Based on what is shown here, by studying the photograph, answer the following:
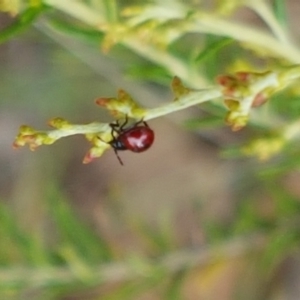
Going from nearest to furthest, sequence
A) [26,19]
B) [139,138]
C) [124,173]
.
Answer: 1. [26,19]
2. [139,138]
3. [124,173]

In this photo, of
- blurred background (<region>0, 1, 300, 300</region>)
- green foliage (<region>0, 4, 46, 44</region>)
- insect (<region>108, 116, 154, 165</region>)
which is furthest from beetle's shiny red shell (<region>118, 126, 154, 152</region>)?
blurred background (<region>0, 1, 300, 300</region>)

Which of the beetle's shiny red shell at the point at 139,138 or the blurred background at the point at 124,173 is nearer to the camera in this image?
the beetle's shiny red shell at the point at 139,138

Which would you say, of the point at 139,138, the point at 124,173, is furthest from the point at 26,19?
the point at 124,173

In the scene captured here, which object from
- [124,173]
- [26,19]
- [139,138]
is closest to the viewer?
[26,19]

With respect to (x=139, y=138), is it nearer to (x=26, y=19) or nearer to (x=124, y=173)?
(x=26, y=19)

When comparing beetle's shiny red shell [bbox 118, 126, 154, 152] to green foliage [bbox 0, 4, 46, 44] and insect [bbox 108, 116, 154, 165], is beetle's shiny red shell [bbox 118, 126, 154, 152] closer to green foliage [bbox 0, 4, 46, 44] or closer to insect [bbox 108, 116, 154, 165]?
insect [bbox 108, 116, 154, 165]

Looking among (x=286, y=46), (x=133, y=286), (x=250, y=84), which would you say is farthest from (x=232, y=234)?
(x=250, y=84)

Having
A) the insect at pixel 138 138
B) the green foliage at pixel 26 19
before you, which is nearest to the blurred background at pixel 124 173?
the insect at pixel 138 138

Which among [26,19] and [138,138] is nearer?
[26,19]

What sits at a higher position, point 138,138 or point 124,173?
point 124,173

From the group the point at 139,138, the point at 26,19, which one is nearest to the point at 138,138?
the point at 139,138

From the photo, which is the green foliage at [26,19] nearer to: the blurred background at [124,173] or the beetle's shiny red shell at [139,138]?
the beetle's shiny red shell at [139,138]
